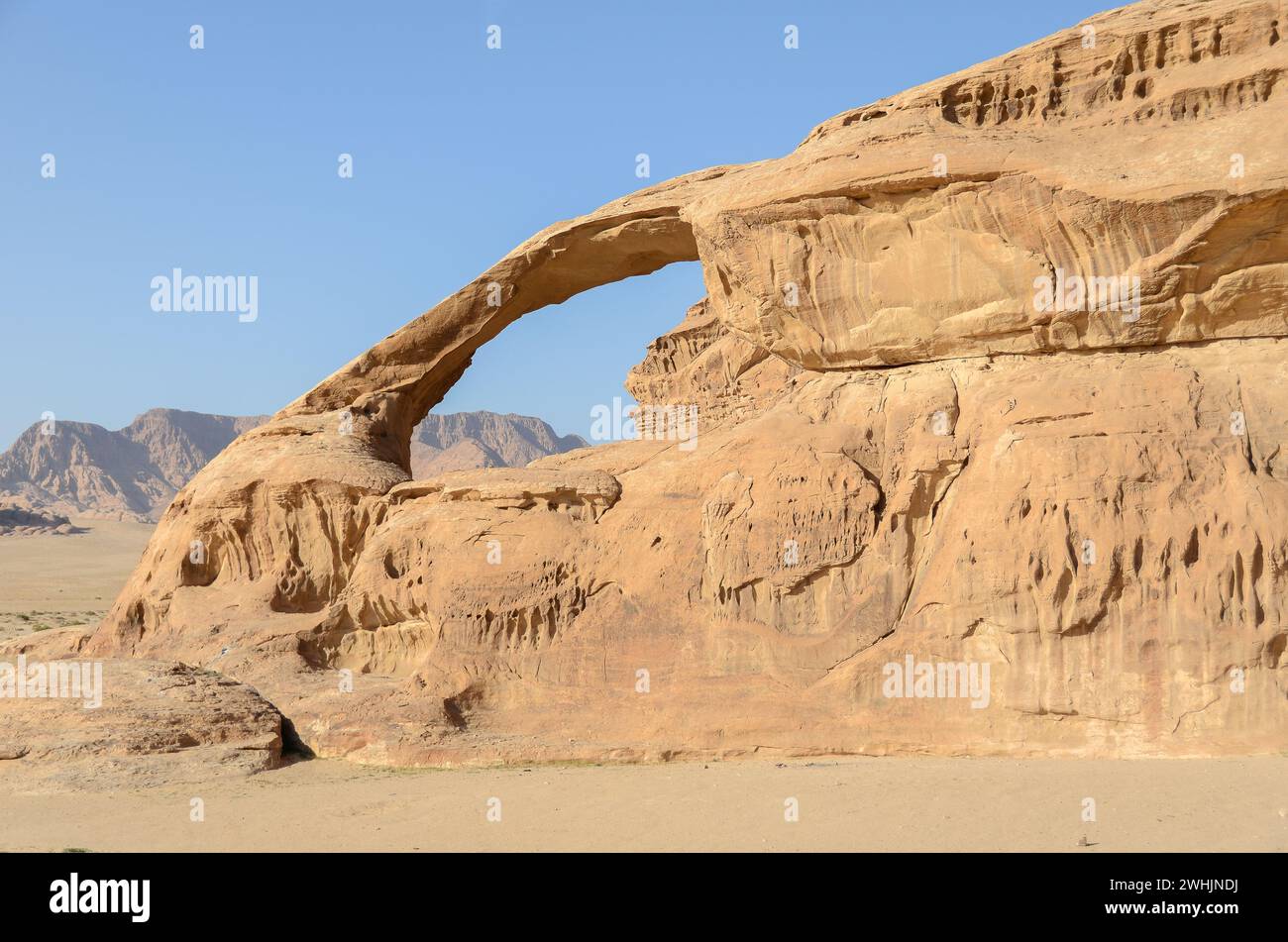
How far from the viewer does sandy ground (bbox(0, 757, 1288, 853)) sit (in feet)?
26.7

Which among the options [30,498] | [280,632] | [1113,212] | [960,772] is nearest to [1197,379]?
[1113,212]

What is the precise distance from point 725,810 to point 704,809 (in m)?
0.16

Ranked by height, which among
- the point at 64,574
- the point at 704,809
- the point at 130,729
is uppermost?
the point at 64,574

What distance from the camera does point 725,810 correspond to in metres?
9.15

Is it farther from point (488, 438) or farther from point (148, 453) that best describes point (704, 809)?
point (148, 453)

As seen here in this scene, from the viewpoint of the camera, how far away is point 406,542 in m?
13.5

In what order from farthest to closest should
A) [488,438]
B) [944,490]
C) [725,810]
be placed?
1. [488,438]
2. [944,490]
3. [725,810]

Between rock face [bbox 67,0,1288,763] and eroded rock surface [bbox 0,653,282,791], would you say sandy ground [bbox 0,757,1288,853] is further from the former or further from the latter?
rock face [bbox 67,0,1288,763]

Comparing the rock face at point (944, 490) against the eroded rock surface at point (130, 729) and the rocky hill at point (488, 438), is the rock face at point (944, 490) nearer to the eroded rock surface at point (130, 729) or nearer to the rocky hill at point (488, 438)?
the eroded rock surface at point (130, 729)

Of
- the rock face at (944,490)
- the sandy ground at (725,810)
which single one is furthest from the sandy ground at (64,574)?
the sandy ground at (725,810)

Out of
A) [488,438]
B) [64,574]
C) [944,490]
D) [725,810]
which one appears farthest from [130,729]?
[488,438]

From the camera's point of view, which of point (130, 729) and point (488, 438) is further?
point (488, 438)

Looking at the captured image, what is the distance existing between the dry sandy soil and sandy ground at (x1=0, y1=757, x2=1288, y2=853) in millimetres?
20

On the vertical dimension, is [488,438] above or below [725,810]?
above
